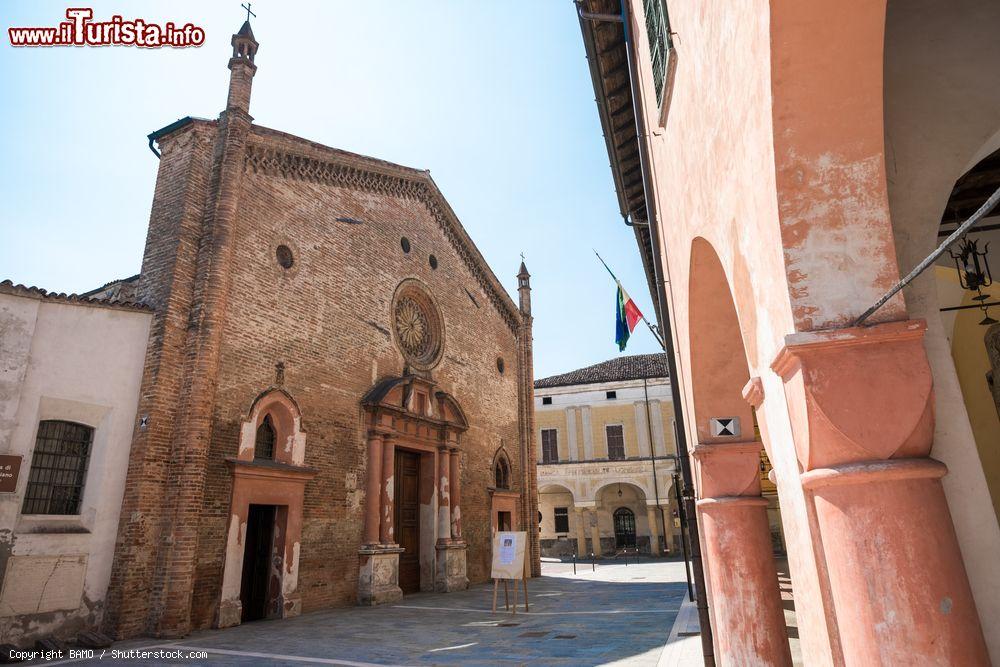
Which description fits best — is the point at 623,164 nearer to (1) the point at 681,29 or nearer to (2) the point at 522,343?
(1) the point at 681,29

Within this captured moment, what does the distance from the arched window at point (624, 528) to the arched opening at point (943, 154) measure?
33.2 metres

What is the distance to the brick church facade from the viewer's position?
9.52m

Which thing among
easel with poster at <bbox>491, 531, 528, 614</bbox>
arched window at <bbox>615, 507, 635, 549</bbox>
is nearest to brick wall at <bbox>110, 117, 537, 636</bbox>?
easel with poster at <bbox>491, 531, 528, 614</bbox>

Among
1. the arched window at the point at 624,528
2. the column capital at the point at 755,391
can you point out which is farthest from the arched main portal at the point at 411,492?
the arched window at the point at 624,528

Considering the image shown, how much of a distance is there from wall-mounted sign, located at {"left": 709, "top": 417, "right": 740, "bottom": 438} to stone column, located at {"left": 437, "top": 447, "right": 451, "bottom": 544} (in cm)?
1102

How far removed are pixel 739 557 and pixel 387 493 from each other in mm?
9691

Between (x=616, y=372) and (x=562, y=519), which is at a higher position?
(x=616, y=372)

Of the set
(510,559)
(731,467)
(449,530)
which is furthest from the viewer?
(449,530)

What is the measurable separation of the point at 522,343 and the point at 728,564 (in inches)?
690

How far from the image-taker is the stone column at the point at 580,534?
3438cm

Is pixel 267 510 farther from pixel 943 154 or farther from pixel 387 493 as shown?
pixel 943 154

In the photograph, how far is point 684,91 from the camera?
4.73 metres

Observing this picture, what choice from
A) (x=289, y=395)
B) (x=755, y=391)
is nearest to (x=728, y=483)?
(x=755, y=391)

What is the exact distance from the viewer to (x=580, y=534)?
34.4 metres
